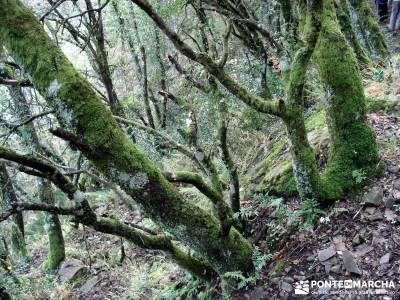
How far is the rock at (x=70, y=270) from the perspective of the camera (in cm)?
773

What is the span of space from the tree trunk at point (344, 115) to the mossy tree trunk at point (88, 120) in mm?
1707

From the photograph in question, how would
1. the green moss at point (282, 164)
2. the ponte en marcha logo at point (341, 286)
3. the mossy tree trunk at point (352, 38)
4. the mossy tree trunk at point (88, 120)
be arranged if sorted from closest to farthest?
1. the mossy tree trunk at point (88, 120)
2. the ponte en marcha logo at point (341, 286)
3. the green moss at point (282, 164)
4. the mossy tree trunk at point (352, 38)

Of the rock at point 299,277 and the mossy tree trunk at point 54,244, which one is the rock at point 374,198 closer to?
the rock at point 299,277

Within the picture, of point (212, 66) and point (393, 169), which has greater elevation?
point (212, 66)

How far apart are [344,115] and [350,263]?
1.54 metres

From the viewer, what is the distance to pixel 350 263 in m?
3.69

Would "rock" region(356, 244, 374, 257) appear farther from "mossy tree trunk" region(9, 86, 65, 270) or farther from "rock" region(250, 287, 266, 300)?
"mossy tree trunk" region(9, 86, 65, 270)

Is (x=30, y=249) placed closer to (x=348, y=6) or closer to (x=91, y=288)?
(x=91, y=288)

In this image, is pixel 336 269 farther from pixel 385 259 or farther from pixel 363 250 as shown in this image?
pixel 385 259

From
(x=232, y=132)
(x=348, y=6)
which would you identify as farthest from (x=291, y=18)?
(x=348, y=6)

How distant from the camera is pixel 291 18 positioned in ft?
19.1

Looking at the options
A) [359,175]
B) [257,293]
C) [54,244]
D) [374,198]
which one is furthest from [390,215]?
[54,244]

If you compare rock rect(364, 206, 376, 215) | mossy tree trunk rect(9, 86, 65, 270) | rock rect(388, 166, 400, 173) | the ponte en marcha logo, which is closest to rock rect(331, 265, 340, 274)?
the ponte en marcha logo

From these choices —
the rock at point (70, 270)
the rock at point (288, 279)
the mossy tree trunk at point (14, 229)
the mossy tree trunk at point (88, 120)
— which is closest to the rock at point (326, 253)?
the rock at point (288, 279)
